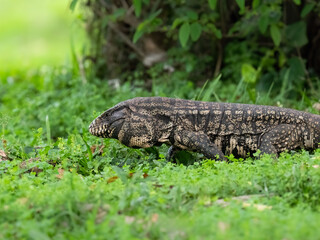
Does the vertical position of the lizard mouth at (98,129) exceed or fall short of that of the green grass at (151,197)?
it exceeds it

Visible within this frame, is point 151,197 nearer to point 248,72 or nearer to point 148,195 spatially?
point 148,195

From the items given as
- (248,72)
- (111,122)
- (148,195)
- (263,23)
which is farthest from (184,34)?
(148,195)

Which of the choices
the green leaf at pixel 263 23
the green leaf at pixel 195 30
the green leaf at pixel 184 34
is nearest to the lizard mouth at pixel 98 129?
the green leaf at pixel 184 34

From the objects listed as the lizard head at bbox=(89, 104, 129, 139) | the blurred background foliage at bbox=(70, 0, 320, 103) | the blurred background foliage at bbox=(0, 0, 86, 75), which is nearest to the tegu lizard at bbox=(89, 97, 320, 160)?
the lizard head at bbox=(89, 104, 129, 139)

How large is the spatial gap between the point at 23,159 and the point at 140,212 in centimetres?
277

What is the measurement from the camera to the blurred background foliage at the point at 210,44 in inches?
373

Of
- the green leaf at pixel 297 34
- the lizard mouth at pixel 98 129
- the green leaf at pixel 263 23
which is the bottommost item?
the lizard mouth at pixel 98 129

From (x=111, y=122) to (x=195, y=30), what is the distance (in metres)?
3.27

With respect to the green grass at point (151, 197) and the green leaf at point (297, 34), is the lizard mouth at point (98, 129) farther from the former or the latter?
the green leaf at point (297, 34)

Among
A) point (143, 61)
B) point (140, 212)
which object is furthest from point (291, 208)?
point (143, 61)

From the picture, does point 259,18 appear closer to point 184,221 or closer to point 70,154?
point 70,154

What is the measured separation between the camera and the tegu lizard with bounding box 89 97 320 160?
6039 millimetres

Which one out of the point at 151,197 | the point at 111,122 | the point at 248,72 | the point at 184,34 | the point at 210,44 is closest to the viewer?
the point at 151,197

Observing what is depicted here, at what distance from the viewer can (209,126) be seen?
6.14 metres
